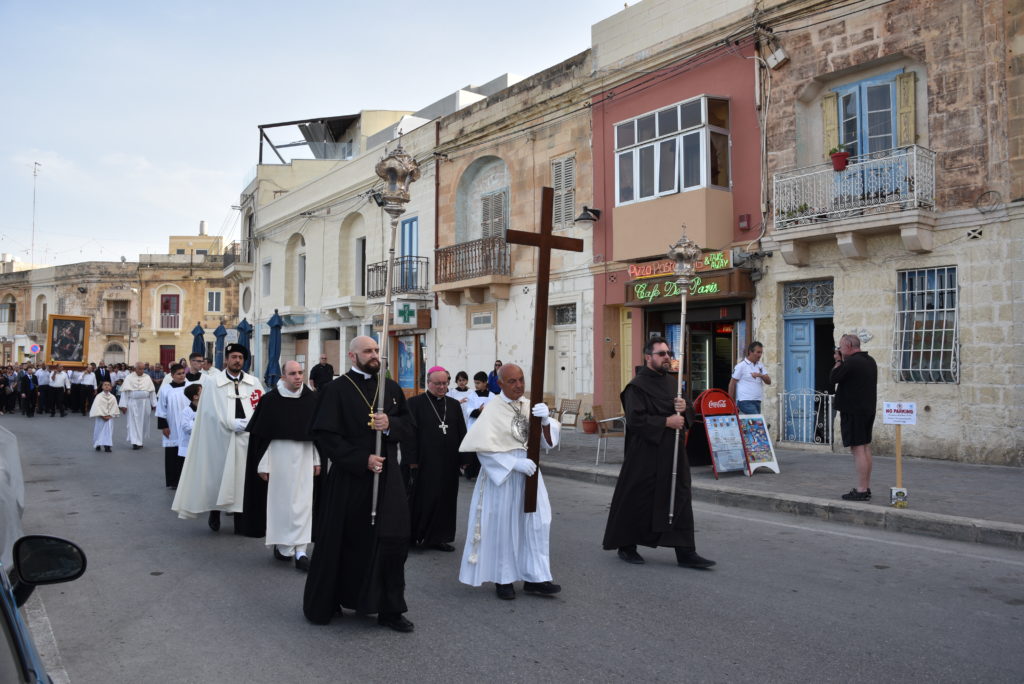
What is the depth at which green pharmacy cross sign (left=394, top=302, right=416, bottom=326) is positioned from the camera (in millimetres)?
23516

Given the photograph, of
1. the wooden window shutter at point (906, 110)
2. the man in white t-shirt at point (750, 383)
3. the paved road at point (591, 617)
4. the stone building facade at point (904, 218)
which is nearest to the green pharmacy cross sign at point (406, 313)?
the stone building facade at point (904, 218)

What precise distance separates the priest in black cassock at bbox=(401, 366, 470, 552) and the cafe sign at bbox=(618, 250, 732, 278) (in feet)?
24.7

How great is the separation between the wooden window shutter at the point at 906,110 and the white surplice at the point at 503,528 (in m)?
10.2

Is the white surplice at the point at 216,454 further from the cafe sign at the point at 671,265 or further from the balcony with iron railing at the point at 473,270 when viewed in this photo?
the balcony with iron railing at the point at 473,270

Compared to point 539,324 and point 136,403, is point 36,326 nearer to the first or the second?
point 136,403

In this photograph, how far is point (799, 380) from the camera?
14570mm

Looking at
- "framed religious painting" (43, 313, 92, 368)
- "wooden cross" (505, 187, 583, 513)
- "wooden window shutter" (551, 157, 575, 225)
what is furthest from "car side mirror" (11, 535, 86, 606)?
"framed religious painting" (43, 313, 92, 368)

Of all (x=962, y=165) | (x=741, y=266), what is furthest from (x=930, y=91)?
(x=741, y=266)

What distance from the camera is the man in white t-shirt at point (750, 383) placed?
1215cm

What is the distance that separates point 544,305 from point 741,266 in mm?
10108

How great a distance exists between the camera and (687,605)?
17.7ft

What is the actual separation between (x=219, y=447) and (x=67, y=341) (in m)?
27.2

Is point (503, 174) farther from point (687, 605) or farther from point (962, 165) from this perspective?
point (687, 605)

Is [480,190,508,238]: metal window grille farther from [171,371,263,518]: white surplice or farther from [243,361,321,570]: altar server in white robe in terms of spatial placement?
[243,361,321,570]: altar server in white robe
